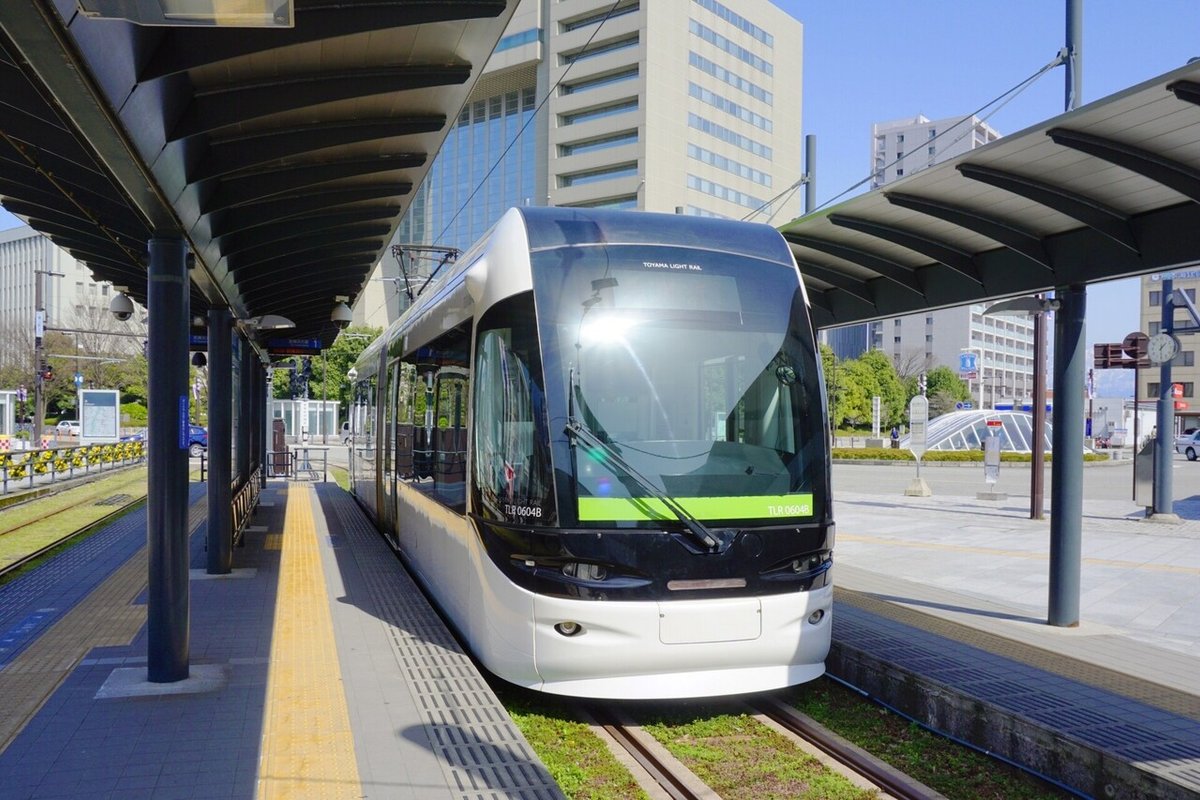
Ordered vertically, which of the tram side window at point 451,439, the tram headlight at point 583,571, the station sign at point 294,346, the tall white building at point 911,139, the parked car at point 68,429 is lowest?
the parked car at point 68,429

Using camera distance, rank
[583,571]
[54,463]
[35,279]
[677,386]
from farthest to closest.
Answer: [35,279]
[54,463]
[677,386]
[583,571]

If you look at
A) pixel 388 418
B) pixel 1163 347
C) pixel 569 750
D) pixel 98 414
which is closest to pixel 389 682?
pixel 569 750

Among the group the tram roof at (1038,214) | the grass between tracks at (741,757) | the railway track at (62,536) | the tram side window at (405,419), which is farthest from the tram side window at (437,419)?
the railway track at (62,536)

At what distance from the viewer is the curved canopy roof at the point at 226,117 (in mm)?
4463

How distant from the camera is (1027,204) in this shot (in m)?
7.84

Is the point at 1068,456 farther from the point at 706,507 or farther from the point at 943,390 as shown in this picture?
the point at 943,390

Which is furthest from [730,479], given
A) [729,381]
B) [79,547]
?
[79,547]

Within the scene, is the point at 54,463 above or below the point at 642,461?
below

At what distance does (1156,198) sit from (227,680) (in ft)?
24.5

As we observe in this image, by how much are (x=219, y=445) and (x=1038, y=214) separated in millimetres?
8406

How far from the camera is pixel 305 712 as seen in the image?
5754 mm

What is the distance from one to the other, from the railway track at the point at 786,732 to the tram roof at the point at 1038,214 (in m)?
4.06

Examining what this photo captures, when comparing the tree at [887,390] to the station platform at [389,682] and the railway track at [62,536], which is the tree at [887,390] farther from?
the station platform at [389,682]

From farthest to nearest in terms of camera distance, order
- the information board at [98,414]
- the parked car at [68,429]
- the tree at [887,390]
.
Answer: the tree at [887,390] < the parked car at [68,429] < the information board at [98,414]
